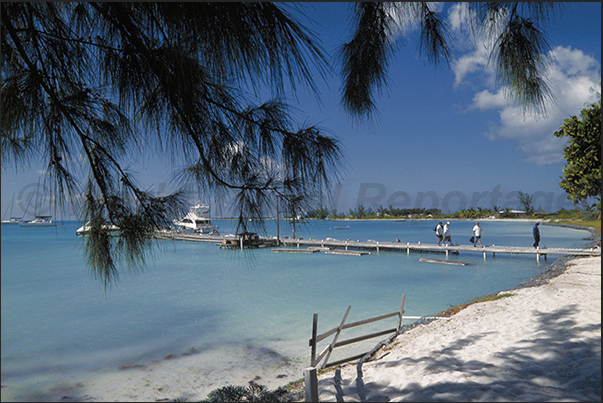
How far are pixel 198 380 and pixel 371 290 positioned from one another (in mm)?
7643

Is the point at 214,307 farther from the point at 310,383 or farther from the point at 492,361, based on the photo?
the point at 310,383

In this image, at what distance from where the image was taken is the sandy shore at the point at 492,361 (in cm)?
237

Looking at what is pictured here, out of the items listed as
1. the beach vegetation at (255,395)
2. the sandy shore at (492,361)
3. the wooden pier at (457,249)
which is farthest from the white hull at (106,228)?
the wooden pier at (457,249)

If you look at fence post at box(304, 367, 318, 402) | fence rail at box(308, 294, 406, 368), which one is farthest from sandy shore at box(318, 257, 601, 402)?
fence post at box(304, 367, 318, 402)

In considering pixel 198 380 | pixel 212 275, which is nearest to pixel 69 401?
pixel 198 380

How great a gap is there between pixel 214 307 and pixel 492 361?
924 cm

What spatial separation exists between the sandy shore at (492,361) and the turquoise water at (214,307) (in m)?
1.45

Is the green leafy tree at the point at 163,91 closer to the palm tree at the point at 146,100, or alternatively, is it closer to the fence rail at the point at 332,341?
the palm tree at the point at 146,100

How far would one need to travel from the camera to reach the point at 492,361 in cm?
310

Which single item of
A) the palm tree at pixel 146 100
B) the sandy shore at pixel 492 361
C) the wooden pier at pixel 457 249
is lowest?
the wooden pier at pixel 457 249

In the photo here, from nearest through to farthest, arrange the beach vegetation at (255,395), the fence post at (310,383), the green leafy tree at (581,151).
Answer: the fence post at (310,383)
the beach vegetation at (255,395)
the green leafy tree at (581,151)

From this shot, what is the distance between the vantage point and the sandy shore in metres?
2.37

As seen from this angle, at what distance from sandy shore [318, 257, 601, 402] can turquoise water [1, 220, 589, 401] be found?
1453 millimetres

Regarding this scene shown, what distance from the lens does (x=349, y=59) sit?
5.40 feet
